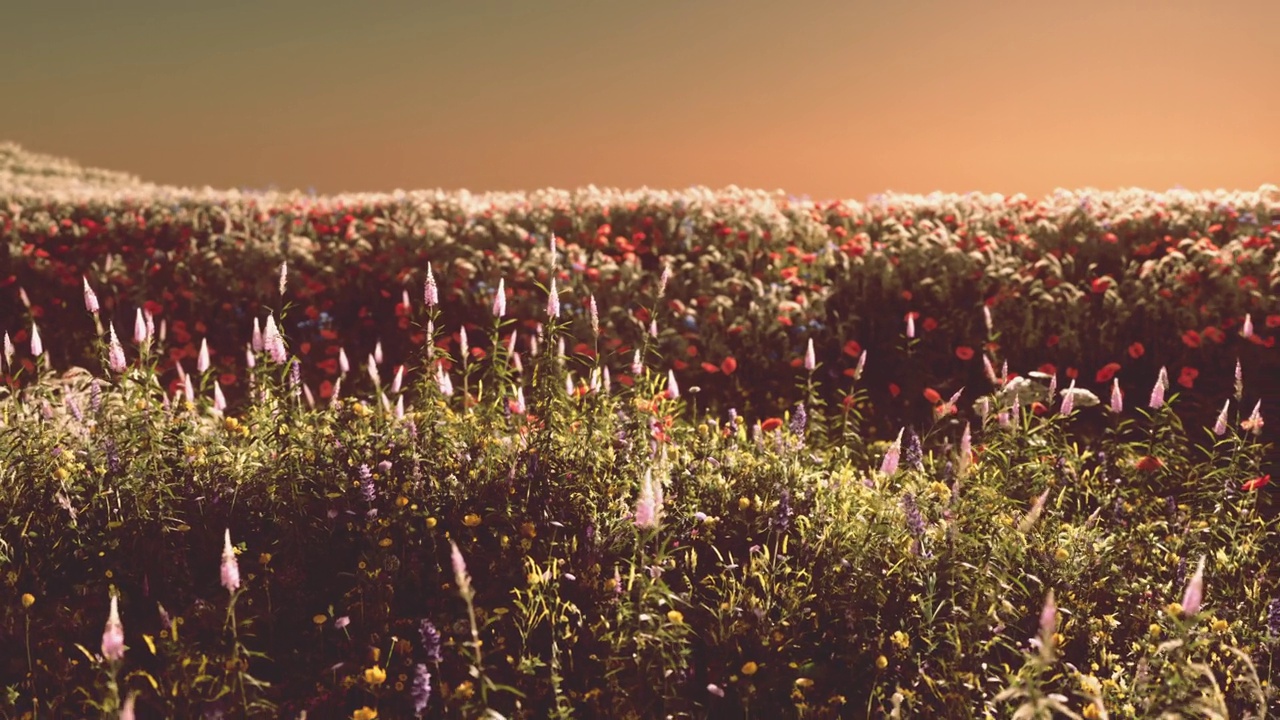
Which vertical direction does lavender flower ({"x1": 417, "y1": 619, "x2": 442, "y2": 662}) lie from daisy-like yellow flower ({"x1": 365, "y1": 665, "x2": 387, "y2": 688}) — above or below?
above

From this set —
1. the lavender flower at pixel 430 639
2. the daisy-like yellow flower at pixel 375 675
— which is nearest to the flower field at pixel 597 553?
the daisy-like yellow flower at pixel 375 675

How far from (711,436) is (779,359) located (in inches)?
114

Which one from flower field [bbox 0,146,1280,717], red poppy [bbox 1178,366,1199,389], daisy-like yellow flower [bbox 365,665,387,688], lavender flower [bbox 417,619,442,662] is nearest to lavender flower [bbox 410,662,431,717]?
flower field [bbox 0,146,1280,717]

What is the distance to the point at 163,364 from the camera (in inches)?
340

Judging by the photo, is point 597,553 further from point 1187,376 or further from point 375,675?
point 1187,376

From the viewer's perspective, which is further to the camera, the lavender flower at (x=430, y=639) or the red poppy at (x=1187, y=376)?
the red poppy at (x=1187, y=376)

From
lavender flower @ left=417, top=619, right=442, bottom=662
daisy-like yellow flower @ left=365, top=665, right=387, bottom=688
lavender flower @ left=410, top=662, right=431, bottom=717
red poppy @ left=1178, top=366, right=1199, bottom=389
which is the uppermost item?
red poppy @ left=1178, top=366, right=1199, bottom=389

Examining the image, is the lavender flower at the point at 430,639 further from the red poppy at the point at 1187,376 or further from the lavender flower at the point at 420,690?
the red poppy at the point at 1187,376

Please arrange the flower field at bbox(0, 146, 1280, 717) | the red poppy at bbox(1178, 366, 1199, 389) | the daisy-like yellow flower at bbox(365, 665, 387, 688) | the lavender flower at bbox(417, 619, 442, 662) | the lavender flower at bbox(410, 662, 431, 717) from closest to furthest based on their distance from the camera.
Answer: the lavender flower at bbox(410, 662, 431, 717) < the lavender flower at bbox(417, 619, 442, 662) < the daisy-like yellow flower at bbox(365, 665, 387, 688) < the flower field at bbox(0, 146, 1280, 717) < the red poppy at bbox(1178, 366, 1199, 389)

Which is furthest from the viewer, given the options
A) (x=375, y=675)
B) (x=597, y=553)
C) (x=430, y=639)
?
(x=597, y=553)

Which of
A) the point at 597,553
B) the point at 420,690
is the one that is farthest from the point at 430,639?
the point at 597,553

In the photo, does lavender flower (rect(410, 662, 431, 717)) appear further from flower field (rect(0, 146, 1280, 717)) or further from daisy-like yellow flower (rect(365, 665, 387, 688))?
daisy-like yellow flower (rect(365, 665, 387, 688))

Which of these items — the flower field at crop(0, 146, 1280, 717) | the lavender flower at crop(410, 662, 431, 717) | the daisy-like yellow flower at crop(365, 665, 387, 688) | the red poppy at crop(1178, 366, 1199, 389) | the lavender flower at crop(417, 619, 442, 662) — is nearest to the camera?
the lavender flower at crop(410, 662, 431, 717)

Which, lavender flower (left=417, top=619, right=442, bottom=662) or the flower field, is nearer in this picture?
lavender flower (left=417, top=619, right=442, bottom=662)
